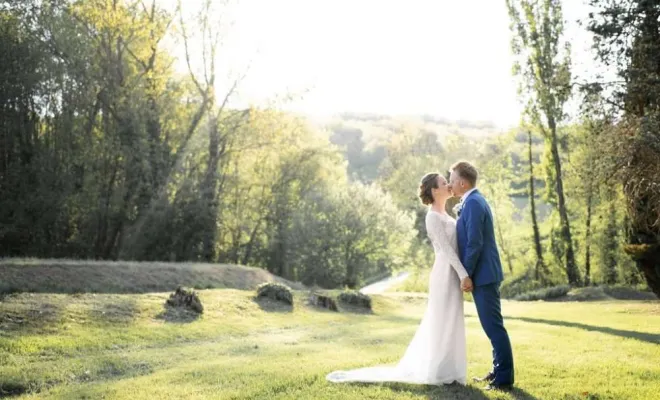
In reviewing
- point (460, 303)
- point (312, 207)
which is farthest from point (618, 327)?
point (312, 207)

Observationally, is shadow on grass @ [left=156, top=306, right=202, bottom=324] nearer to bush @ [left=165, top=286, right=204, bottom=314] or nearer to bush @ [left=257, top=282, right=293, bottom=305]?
bush @ [left=165, top=286, right=204, bottom=314]

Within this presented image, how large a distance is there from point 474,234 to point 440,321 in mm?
1248

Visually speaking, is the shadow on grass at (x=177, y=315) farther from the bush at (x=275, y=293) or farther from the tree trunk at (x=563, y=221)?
the tree trunk at (x=563, y=221)

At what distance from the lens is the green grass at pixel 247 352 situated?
24.2ft

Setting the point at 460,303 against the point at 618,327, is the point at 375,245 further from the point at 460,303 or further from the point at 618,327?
the point at 460,303

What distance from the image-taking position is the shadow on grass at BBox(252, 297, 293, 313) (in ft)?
67.4

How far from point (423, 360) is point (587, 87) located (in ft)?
50.1

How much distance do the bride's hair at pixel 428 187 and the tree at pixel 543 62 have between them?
29.0 meters

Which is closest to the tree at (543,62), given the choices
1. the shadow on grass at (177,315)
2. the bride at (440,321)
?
the shadow on grass at (177,315)

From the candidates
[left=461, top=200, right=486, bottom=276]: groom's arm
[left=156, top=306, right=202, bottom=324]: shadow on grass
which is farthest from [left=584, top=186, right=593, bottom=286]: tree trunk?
[left=461, top=200, right=486, bottom=276]: groom's arm

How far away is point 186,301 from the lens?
1761 centimetres

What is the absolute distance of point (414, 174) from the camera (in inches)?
3123

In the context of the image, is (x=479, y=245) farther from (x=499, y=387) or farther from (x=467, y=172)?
(x=499, y=387)

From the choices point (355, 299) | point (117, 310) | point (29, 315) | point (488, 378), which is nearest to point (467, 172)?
point (488, 378)
